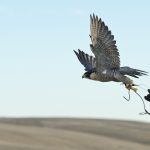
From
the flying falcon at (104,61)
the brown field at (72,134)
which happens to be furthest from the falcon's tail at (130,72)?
the brown field at (72,134)

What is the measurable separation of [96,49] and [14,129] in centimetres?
5237

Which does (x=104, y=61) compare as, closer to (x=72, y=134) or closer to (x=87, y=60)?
(x=87, y=60)

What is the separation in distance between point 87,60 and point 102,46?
2.00 feet

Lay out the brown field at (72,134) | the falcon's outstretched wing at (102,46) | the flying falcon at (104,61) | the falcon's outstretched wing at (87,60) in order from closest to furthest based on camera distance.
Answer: the flying falcon at (104,61), the falcon's outstretched wing at (102,46), the falcon's outstretched wing at (87,60), the brown field at (72,134)

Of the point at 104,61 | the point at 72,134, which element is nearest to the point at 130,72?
the point at 104,61

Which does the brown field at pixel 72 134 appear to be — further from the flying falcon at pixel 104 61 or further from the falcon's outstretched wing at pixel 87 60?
the flying falcon at pixel 104 61

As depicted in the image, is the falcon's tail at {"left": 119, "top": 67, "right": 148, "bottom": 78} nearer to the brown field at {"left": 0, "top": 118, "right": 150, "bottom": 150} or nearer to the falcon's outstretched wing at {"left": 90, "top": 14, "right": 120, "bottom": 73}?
the falcon's outstretched wing at {"left": 90, "top": 14, "right": 120, "bottom": 73}

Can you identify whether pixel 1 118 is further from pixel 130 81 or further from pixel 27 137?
pixel 130 81

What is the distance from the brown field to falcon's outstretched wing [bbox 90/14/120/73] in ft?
137

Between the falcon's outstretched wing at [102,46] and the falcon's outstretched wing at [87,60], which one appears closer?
the falcon's outstretched wing at [102,46]

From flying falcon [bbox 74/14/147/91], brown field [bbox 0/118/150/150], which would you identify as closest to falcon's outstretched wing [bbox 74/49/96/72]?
flying falcon [bbox 74/14/147/91]

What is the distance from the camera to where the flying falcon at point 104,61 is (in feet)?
27.7

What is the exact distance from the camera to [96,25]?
9.12 metres

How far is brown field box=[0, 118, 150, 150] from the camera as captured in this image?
56250mm
